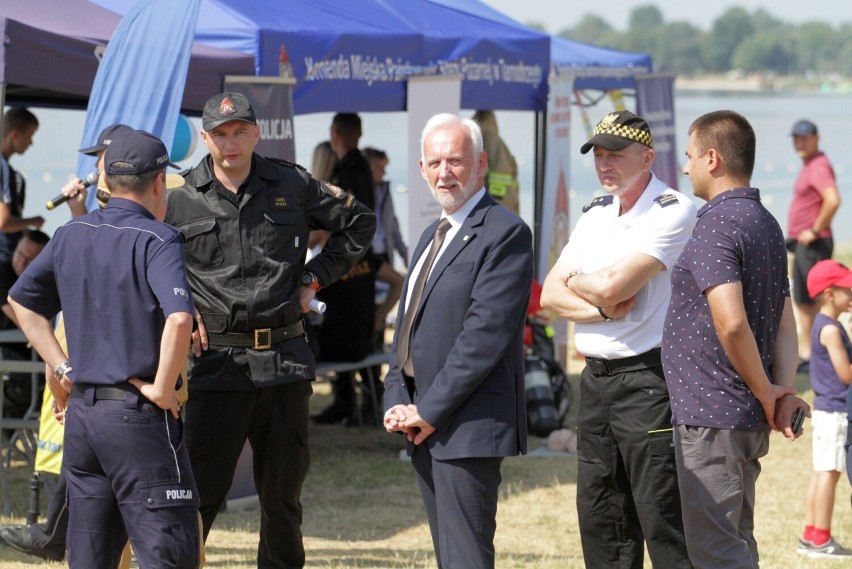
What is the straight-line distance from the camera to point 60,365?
13.1 feet

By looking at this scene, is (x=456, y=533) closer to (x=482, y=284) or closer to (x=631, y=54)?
(x=482, y=284)

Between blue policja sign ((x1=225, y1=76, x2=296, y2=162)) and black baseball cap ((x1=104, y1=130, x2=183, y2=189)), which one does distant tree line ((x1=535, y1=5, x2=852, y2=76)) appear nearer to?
blue policja sign ((x1=225, y1=76, x2=296, y2=162))

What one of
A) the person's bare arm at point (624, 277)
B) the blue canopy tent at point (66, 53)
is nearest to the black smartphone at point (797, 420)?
the person's bare arm at point (624, 277)

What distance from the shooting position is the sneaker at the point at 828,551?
6.01 m

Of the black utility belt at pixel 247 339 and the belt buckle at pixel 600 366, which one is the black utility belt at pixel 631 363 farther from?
the black utility belt at pixel 247 339

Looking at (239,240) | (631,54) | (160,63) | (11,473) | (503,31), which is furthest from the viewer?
(631,54)

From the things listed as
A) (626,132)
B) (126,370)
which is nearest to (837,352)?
(626,132)

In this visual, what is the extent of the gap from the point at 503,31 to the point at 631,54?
3.56 meters

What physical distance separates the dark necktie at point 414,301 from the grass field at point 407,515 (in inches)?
75.1

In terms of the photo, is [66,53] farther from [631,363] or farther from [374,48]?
[631,363]

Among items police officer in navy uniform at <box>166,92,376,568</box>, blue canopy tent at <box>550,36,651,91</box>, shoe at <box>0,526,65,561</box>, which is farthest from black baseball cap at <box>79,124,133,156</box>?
blue canopy tent at <box>550,36,651,91</box>

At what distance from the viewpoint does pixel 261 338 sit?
475 centimetres

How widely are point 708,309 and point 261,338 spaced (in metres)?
1.68

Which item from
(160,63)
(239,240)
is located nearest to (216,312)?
(239,240)
